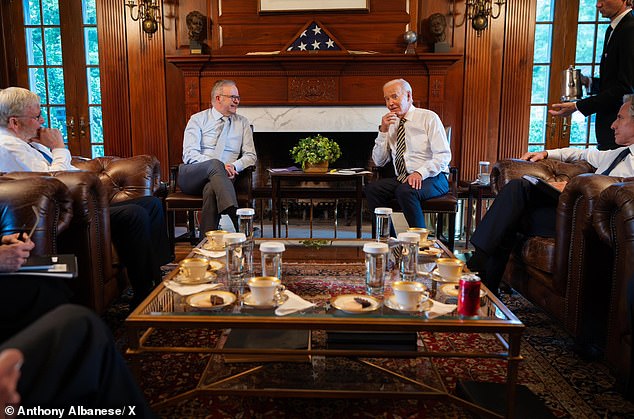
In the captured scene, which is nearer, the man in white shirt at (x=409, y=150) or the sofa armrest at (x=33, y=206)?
the sofa armrest at (x=33, y=206)

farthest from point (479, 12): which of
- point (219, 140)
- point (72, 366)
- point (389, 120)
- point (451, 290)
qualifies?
point (72, 366)

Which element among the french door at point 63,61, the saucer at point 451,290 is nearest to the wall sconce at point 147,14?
the french door at point 63,61

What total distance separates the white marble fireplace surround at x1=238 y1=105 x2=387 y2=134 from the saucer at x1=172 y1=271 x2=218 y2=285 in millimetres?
3119

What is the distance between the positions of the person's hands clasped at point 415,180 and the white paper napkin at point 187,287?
1.90 meters

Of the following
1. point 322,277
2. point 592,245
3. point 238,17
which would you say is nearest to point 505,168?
point 592,245

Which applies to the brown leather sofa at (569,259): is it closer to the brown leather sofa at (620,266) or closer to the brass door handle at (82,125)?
the brown leather sofa at (620,266)

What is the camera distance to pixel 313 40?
459 cm

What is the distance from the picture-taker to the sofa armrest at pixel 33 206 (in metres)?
1.67

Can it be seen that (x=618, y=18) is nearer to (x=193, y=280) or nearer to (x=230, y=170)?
(x=230, y=170)

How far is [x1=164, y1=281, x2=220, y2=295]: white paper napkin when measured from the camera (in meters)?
1.58

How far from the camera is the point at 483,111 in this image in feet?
15.3

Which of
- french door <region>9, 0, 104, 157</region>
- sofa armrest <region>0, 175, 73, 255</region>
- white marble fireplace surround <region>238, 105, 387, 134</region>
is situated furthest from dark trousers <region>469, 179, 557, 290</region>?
french door <region>9, 0, 104, 157</region>

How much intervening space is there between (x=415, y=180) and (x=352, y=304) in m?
1.93

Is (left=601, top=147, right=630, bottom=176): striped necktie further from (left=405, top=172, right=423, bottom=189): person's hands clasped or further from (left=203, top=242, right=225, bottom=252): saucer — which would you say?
(left=203, top=242, right=225, bottom=252): saucer
